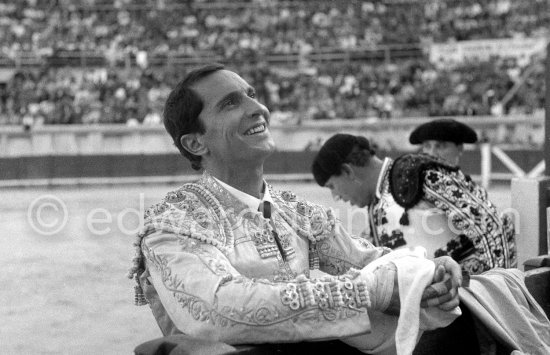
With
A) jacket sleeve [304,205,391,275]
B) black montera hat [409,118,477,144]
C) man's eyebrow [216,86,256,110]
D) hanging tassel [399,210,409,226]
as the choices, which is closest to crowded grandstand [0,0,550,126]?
black montera hat [409,118,477,144]

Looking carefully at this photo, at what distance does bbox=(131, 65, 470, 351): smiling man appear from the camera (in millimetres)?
1295

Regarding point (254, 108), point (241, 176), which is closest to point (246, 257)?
point (241, 176)

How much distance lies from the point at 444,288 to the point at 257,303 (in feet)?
1.06

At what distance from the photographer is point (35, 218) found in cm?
926

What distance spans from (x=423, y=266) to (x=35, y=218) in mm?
8485

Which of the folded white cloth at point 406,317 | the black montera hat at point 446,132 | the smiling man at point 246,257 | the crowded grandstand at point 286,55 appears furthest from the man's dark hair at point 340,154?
the crowded grandstand at point 286,55

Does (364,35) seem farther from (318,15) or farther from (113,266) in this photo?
(113,266)

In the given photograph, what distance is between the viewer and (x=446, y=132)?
261 centimetres

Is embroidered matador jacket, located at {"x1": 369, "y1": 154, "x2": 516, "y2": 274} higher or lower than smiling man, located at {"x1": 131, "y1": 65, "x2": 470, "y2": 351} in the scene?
lower

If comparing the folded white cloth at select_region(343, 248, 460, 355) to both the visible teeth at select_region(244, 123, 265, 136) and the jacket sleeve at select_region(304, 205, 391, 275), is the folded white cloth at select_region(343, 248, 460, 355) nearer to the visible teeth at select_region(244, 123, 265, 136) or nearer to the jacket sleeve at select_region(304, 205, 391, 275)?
the jacket sleeve at select_region(304, 205, 391, 275)

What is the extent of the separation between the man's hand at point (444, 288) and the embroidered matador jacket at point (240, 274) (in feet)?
0.37

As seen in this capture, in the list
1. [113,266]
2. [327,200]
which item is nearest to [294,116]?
[327,200]

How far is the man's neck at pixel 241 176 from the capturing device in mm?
1542

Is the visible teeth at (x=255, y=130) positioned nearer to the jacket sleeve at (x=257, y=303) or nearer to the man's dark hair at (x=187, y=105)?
the man's dark hair at (x=187, y=105)
